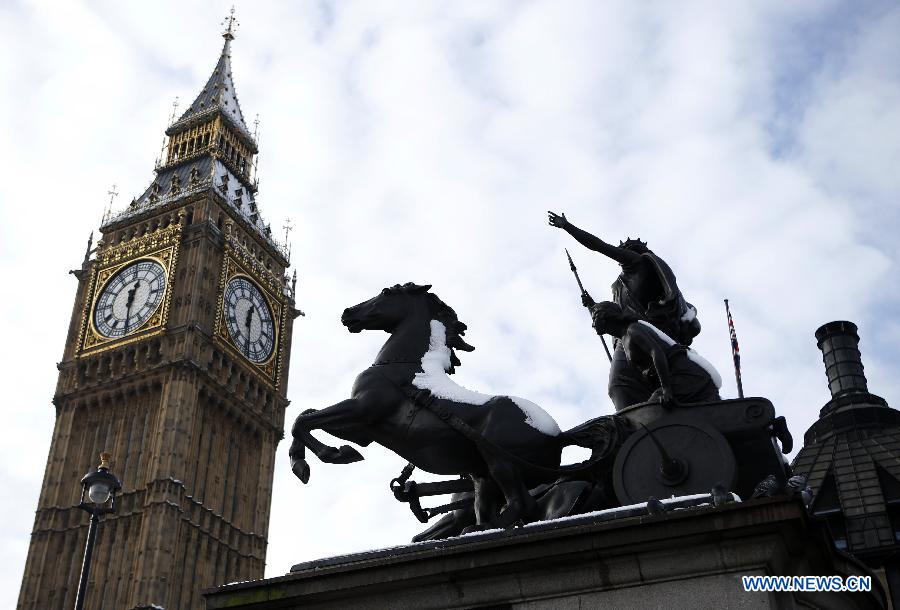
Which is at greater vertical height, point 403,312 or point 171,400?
point 171,400

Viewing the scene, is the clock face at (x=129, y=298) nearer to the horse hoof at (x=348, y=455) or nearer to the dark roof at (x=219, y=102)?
the dark roof at (x=219, y=102)

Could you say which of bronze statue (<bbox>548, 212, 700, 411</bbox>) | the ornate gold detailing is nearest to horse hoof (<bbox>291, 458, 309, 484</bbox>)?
bronze statue (<bbox>548, 212, 700, 411</bbox>)

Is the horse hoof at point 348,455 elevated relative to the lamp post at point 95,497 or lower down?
lower down

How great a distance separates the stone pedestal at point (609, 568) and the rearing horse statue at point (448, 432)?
1291 mm

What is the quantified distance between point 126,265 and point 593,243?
59.0 m

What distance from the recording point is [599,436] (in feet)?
31.4

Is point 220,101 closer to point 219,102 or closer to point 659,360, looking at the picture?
point 219,102

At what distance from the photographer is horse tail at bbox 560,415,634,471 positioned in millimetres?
9445

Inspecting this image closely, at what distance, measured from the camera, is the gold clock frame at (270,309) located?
212 feet

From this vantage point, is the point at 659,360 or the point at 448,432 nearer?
the point at 448,432

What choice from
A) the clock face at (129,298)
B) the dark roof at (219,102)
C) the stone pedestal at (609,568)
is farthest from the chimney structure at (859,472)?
the dark roof at (219,102)

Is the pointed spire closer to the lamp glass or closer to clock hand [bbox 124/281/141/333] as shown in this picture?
clock hand [bbox 124/281/141/333]

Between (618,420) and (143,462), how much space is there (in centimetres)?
5522

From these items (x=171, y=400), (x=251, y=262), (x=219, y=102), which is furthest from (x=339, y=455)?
(x=219, y=102)
